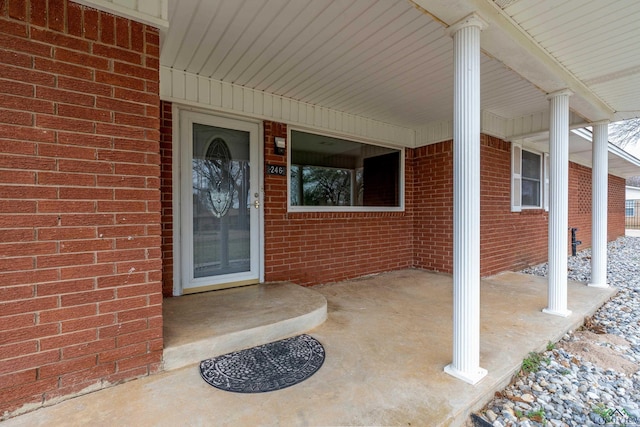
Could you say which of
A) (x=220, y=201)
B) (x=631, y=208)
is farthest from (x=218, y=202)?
(x=631, y=208)

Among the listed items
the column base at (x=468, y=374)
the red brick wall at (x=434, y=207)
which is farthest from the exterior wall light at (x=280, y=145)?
the column base at (x=468, y=374)

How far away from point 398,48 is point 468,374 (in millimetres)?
2737

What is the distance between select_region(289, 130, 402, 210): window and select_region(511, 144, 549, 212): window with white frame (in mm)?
2216

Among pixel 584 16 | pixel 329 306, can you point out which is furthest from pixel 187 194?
pixel 584 16

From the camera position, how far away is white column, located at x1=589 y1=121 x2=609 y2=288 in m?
4.34

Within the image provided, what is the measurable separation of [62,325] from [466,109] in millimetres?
2861

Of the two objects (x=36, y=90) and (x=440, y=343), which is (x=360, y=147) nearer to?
(x=440, y=343)

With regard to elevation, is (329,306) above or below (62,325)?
below

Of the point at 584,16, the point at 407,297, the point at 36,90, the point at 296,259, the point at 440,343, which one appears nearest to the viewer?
the point at 36,90

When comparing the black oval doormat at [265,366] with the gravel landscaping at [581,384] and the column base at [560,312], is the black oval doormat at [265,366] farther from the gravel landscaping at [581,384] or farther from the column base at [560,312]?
the column base at [560,312]

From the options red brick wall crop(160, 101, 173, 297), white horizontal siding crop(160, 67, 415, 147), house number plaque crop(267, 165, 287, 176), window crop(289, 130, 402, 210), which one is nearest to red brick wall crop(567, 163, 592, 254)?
window crop(289, 130, 402, 210)

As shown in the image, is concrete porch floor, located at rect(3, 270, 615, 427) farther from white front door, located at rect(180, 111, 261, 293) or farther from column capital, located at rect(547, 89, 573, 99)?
column capital, located at rect(547, 89, 573, 99)

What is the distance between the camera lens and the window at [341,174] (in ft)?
14.1

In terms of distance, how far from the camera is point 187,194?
3.38m
